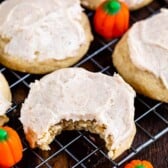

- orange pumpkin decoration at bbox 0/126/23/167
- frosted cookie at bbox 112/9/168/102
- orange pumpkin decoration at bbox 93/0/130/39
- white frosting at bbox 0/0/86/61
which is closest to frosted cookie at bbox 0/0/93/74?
white frosting at bbox 0/0/86/61

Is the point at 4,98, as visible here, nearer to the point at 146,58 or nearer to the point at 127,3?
the point at 146,58

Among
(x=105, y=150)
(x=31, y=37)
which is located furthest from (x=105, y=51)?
(x=105, y=150)

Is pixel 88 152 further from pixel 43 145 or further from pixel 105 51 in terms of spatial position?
pixel 105 51

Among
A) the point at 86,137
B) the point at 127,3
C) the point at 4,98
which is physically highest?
the point at 4,98

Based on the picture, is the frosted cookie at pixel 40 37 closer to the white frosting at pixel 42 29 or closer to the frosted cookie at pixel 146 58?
the white frosting at pixel 42 29

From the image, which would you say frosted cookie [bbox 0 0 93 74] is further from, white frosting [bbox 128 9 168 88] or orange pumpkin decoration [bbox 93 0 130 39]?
white frosting [bbox 128 9 168 88]

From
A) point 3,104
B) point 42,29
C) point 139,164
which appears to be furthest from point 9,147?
point 42,29
